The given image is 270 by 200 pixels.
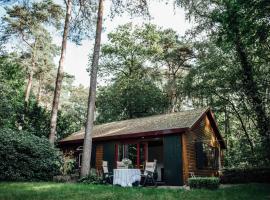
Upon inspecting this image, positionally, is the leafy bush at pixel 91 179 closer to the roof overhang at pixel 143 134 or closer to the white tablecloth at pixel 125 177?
the white tablecloth at pixel 125 177

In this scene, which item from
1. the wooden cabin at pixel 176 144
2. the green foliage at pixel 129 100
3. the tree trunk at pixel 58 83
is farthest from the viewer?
the green foliage at pixel 129 100

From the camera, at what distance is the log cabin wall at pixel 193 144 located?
12.8 meters

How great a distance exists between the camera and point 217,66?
20.1 meters

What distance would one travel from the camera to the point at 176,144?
13.1 m

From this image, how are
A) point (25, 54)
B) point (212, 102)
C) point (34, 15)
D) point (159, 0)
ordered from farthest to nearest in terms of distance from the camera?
1. point (25, 54)
2. point (212, 102)
3. point (34, 15)
4. point (159, 0)

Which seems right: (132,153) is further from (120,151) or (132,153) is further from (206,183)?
(206,183)

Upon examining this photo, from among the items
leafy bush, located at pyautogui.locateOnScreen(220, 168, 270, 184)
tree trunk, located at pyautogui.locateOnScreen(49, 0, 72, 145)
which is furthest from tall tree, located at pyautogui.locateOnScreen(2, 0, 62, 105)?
leafy bush, located at pyautogui.locateOnScreen(220, 168, 270, 184)

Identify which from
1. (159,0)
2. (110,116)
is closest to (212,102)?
(110,116)

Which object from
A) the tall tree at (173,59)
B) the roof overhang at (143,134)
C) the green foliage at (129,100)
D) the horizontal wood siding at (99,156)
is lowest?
the horizontal wood siding at (99,156)

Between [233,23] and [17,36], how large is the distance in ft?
66.2

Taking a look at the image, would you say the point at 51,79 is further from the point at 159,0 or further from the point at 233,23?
the point at 233,23

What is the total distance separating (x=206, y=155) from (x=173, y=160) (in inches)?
94.3

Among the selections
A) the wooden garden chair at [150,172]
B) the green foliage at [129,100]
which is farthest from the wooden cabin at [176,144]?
the green foliage at [129,100]

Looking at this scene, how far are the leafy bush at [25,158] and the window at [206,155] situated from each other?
6903 millimetres
